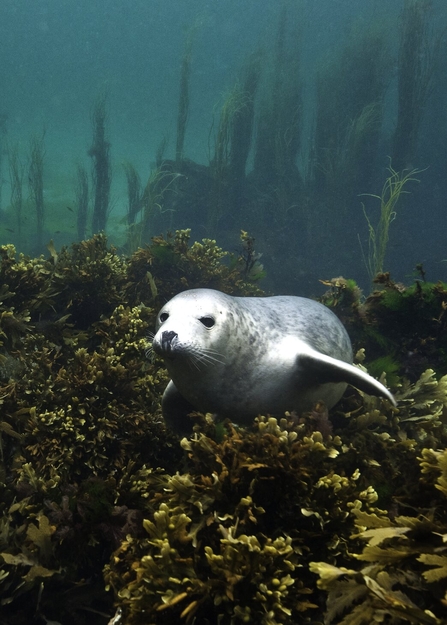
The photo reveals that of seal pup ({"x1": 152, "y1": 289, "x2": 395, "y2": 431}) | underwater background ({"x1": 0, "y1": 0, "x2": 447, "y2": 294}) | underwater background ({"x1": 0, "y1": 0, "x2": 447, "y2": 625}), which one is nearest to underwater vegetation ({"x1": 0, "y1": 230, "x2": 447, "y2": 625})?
underwater background ({"x1": 0, "y1": 0, "x2": 447, "y2": 625})

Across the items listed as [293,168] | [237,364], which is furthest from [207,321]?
[293,168]

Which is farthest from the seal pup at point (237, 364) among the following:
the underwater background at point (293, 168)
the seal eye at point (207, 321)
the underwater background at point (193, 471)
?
the underwater background at point (293, 168)

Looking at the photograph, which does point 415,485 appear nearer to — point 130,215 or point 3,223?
point 130,215

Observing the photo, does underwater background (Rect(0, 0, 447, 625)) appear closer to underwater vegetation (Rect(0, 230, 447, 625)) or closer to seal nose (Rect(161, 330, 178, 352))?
underwater vegetation (Rect(0, 230, 447, 625))

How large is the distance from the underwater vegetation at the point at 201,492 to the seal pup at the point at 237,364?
165 millimetres

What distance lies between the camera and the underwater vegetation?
5.21 ft

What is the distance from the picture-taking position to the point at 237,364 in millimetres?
2637

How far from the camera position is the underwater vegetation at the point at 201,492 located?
1589 millimetres

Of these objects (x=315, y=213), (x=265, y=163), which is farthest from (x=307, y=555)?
(x=265, y=163)

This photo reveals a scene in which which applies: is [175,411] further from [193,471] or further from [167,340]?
[167,340]

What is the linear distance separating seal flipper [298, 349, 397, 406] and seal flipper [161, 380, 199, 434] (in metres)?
0.91

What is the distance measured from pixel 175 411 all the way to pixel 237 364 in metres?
0.69

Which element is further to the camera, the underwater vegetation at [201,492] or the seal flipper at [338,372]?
the seal flipper at [338,372]

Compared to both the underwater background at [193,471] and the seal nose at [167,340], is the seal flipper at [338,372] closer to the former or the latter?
the underwater background at [193,471]
